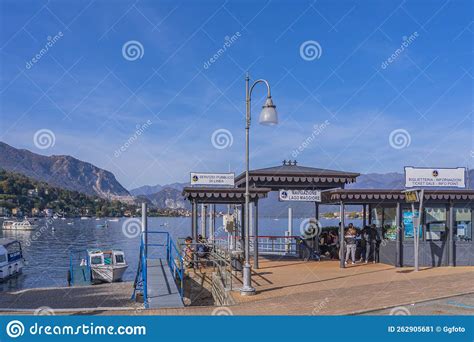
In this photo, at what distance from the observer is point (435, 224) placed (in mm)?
21078

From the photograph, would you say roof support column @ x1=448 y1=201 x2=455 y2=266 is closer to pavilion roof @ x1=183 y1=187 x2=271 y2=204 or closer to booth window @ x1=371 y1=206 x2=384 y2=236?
booth window @ x1=371 y1=206 x2=384 y2=236

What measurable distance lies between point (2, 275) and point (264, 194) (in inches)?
1006

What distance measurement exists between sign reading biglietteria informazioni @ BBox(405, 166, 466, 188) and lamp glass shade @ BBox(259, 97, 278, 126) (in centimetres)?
832

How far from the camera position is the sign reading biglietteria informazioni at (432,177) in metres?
20.7

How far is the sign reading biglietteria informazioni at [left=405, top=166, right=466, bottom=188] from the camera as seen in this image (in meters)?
20.7

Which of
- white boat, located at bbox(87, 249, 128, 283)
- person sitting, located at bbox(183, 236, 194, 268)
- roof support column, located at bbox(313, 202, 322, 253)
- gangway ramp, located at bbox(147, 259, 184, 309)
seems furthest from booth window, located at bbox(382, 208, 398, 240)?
white boat, located at bbox(87, 249, 128, 283)

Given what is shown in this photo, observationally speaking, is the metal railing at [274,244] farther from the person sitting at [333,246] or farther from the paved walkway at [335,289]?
the paved walkway at [335,289]

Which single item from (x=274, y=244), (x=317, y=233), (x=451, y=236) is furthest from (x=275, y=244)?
(x=451, y=236)

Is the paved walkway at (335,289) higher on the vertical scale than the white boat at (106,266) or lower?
higher

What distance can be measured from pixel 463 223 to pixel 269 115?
1094 cm

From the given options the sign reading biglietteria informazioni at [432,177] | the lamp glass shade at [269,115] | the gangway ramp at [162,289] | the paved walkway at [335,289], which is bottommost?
the gangway ramp at [162,289]

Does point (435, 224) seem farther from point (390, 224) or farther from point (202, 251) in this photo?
point (202, 251)

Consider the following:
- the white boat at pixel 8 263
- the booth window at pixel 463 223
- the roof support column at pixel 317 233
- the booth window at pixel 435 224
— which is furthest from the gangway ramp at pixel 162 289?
the white boat at pixel 8 263

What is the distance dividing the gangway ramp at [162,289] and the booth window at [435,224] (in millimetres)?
9938
